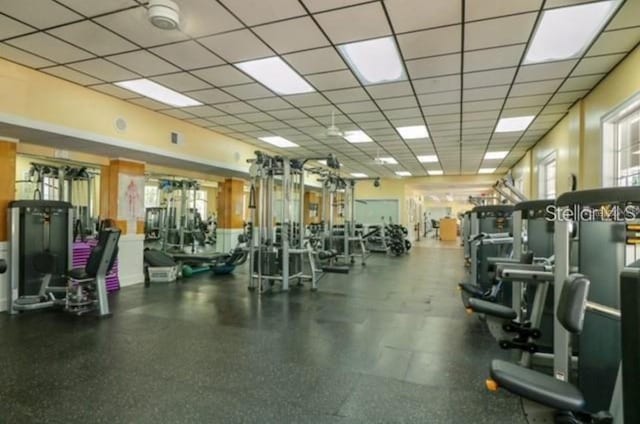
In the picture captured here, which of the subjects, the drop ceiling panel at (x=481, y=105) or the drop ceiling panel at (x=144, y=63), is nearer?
the drop ceiling panel at (x=144, y=63)

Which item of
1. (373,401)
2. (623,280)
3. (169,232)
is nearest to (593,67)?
(623,280)

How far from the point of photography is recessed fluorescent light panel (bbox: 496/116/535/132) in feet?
20.5

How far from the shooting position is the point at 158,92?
202 inches

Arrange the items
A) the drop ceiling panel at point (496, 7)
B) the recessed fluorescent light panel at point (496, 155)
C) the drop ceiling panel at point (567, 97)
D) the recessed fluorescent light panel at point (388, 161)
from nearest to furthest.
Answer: the drop ceiling panel at point (496, 7) → the drop ceiling panel at point (567, 97) → the recessed fluorescent light panel at point (496, 155) → the recessed fluorescent light panel at point (388, 161)

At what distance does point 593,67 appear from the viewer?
13.3ft

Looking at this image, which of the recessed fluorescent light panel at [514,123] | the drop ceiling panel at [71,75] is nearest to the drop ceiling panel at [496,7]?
the recessed fluorescent light panel at [514,123]

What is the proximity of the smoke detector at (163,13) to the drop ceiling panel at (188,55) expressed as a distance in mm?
755

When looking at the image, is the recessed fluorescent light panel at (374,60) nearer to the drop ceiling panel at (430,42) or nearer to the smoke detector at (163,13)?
the drop ceiling panel at (430,42)

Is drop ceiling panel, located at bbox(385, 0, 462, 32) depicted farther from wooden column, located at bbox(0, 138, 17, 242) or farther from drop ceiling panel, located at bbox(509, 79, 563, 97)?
wooden column, located at bbox(0, 138, 17, 242)

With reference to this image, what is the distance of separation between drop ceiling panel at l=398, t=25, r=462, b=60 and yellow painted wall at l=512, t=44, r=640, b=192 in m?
1.82

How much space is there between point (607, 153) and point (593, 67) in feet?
3.41

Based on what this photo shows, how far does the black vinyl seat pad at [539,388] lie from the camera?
4.42 ft

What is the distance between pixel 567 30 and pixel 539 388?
3.34m

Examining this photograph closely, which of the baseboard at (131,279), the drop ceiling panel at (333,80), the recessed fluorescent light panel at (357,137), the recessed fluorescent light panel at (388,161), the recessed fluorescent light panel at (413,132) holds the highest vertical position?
the drop ceiling panel at (333,80)
